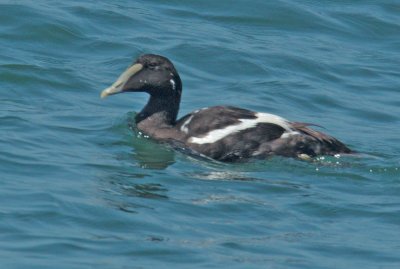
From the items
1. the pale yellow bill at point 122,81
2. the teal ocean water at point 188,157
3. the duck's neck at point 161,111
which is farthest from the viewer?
the duck's neck at point 161,111

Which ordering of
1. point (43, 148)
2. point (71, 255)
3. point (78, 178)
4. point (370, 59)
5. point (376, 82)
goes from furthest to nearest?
1. point (370, 59)
2. point (376, 82)
3. point (43, 148)
4. point (78, 178)
5. point (71, 255)

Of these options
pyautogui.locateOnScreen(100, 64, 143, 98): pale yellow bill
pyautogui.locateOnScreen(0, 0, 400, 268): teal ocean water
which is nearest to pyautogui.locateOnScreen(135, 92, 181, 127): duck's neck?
pyautogui.locateOnScreen(0, 0, 400, 268): teal ocean water

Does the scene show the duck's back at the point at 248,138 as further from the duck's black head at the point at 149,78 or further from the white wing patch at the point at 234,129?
the duck's black head at the point at 149,78

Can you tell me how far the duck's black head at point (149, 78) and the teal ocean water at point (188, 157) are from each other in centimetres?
48

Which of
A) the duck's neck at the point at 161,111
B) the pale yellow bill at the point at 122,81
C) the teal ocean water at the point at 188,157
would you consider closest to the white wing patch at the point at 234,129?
the teal ocean water at the point at 188,157

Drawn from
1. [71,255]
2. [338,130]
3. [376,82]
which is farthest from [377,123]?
[71,255]

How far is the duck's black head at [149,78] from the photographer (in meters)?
9.60

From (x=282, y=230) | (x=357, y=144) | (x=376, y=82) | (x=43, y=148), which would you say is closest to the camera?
(x=282, y=230)

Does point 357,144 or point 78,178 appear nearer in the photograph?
point 78,178

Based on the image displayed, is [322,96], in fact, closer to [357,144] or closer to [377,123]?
[377,123]

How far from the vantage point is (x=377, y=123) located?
11.0 m

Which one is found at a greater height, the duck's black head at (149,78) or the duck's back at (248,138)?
the duck's black head at (149,78)

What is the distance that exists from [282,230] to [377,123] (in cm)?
425

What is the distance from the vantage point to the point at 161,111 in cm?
971
